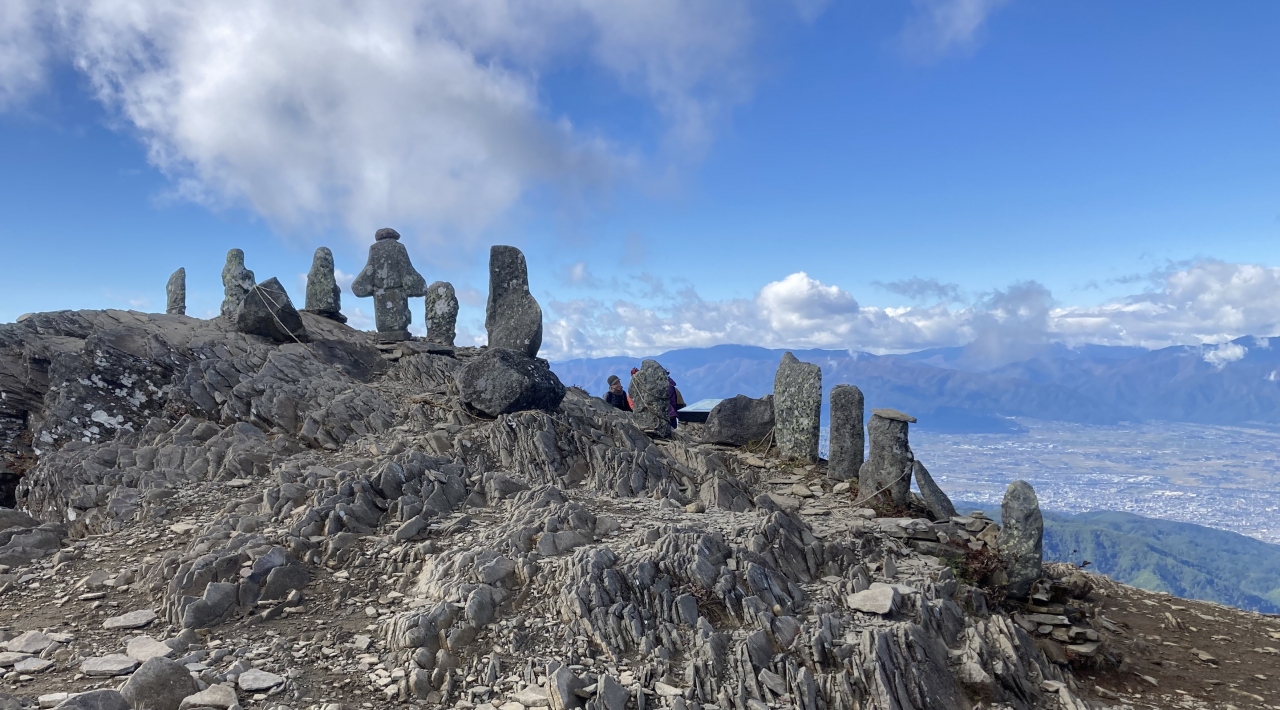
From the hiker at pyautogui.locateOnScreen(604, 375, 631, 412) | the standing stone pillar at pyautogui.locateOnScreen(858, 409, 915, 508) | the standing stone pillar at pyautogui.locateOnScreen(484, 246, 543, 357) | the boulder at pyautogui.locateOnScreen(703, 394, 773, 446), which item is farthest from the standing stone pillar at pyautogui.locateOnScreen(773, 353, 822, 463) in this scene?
the standing stone pillar at pyautogui.locateOnScreen(484, 246, 543, 357)

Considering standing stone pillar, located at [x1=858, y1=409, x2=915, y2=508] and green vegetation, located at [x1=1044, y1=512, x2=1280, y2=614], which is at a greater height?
standing stone pillar, located at [x1=858, y1=409, x2=915, y2=508]

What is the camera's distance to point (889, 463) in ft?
53.1

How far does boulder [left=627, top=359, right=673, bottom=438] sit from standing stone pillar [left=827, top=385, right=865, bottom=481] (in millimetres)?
5015

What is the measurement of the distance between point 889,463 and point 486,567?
10.5 m

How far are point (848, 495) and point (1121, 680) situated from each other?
6283 millimetres

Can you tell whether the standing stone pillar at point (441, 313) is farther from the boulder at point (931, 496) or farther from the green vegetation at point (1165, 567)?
the green vegetation at point (1165, 567)

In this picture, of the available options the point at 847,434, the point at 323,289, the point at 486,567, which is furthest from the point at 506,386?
the point at 323,289

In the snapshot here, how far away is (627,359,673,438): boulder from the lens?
20.6m

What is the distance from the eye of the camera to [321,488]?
1223cm

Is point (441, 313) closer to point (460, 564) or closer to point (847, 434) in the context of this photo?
point (847, 434)

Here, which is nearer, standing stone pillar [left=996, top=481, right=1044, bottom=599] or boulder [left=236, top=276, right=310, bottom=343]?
standing stone pillar [left=996, top=481, right=1044, bottom=599]

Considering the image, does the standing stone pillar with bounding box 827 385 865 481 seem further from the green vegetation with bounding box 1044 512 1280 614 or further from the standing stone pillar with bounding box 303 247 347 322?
the green vegetation with bounding box 1044 512 1280 614

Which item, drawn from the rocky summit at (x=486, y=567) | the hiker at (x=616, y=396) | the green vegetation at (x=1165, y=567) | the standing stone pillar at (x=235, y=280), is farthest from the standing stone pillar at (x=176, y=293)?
the green vegetation at (x=1165, y=567)

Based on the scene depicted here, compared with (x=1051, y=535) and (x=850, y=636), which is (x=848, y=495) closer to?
(x=850, y=636)
